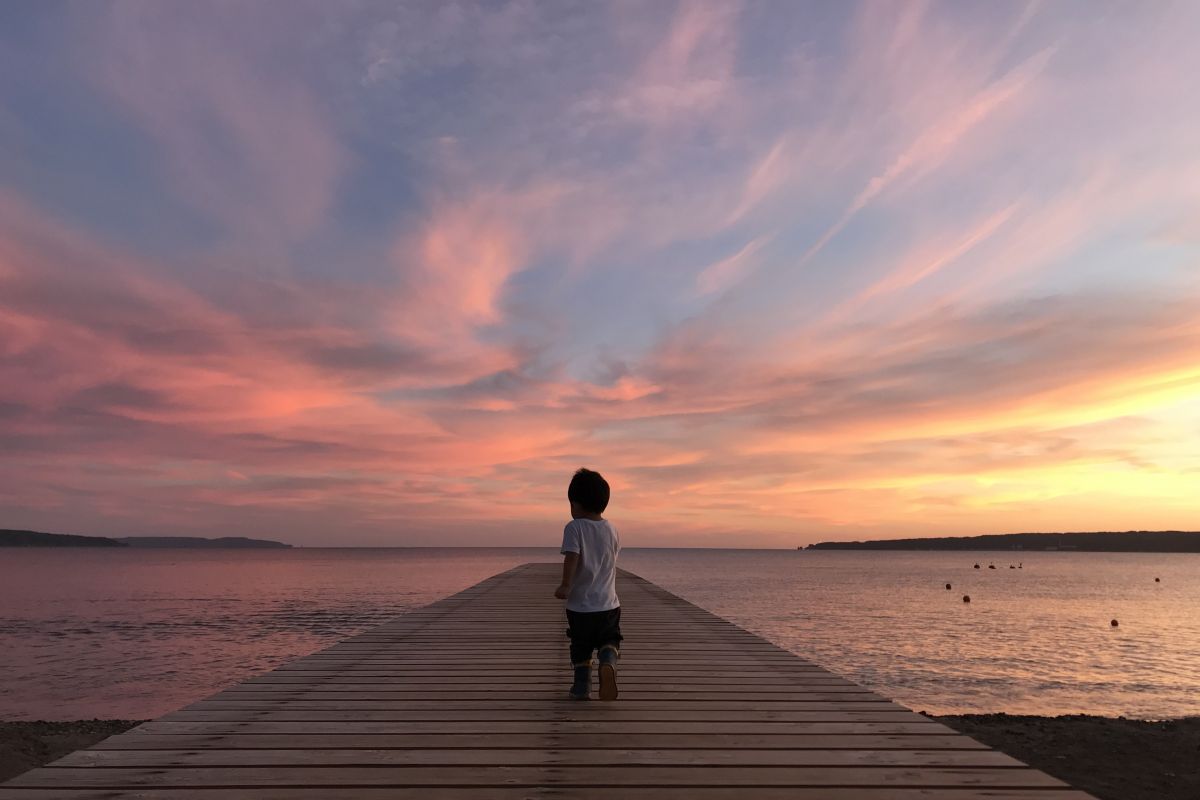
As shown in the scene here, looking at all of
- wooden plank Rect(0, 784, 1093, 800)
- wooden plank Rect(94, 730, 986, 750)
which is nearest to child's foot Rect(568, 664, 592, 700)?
wooden plank Rect(94, 730, 986, 750)

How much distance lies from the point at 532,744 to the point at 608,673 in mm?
1260

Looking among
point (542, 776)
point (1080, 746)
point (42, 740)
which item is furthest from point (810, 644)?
point (542, 776)

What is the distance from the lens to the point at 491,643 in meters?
8.84

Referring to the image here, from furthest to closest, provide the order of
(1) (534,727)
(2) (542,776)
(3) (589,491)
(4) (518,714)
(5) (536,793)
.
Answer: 1. (3) (589,491)
2. (4) (518,714)
3. (1) (534,727)
4. (2) (542,776)
5. (5) (536,793)

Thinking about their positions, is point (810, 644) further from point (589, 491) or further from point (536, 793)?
point (536, 793)

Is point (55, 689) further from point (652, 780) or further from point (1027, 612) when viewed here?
point (1027, 612)

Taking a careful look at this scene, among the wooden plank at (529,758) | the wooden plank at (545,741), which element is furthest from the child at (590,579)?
the wooden plank at (529,758)

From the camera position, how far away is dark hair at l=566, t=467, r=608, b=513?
5820mm

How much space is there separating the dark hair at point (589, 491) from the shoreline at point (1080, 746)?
24.5 ft

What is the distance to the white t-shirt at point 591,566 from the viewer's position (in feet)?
18.7

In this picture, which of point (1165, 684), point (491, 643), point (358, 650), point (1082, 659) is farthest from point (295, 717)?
point (1082, 659)

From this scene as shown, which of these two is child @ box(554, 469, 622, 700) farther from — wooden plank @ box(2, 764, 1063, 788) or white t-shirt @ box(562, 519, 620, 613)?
wooden plank @ box(2, 764, 1063, 788)

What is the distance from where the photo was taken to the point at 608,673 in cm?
543

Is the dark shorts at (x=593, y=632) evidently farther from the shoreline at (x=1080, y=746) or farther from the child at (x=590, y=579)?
the shoreline at (x=1080, y=746)
